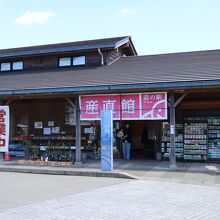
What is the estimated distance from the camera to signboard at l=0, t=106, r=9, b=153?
662 inches

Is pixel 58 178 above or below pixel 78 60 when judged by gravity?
below

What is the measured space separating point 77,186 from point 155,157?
7221 mm

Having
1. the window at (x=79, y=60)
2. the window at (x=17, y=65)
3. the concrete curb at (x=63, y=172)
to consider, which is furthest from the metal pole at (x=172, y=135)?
the window at (x=17, y=65)

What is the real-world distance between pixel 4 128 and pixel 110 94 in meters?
5.23

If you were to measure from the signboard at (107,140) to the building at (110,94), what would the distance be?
1470mm

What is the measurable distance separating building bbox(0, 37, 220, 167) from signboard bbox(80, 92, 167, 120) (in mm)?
52

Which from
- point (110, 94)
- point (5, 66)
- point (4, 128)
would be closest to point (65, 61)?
point (5, 66)

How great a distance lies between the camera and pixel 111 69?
18000mm

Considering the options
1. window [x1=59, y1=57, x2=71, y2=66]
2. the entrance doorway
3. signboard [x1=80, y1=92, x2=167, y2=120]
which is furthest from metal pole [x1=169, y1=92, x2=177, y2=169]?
window [x1=59, y1=57, x2=71, y2=66]

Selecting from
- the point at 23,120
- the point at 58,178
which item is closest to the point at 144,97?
the point at 58,178

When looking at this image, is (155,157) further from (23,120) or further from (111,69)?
(23,120)

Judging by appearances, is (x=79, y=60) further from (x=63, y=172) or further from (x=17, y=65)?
(x=63, y=172)

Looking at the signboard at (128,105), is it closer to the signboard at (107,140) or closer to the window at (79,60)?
the signboard at (107,140)

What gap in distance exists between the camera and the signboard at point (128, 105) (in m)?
14.2
